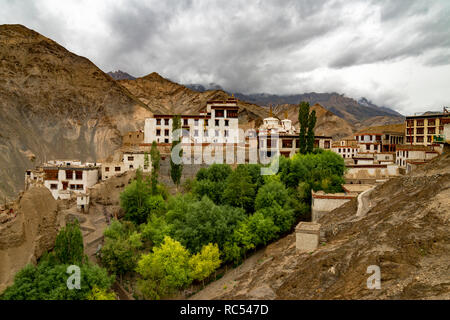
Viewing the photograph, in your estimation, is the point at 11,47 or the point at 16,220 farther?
the point at 11,47

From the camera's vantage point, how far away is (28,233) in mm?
23828

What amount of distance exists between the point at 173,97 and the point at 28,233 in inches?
3292

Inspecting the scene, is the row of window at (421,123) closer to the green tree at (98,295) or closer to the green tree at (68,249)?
the green tree at (98,295)

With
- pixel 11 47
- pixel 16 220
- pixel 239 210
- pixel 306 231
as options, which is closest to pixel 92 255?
pixel 16 220

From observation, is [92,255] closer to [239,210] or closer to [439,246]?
[239,210]

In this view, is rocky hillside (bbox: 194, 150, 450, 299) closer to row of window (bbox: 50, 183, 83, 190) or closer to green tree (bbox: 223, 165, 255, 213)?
green tree (bbox: 223, 165, 255, 213)

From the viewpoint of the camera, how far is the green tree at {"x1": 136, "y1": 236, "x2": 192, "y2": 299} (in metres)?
19.2

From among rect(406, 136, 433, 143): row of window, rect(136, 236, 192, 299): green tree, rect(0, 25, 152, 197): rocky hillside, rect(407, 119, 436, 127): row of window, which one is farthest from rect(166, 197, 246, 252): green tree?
rect(407, 119, 436, 127): row of window

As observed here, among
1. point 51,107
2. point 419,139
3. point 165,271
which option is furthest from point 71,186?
point 419,139

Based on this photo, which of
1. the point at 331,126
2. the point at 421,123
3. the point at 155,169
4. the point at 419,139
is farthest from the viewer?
the point at 331,126

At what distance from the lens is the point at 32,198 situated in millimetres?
25891

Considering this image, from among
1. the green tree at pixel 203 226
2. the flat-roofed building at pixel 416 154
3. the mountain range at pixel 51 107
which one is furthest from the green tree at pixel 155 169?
the flat-roofed building at pixel 416 154

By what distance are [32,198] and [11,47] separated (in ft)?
174

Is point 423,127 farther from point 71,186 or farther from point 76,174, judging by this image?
point 71,186
